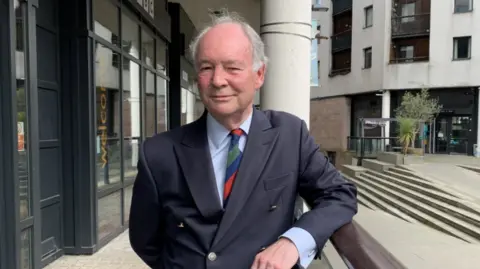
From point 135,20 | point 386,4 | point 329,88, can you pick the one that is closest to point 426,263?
point 135,20

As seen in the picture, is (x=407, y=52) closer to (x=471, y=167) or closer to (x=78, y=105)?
(x=471, y=167)

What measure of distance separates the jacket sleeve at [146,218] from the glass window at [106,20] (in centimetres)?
377

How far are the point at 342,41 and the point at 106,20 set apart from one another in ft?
96.1

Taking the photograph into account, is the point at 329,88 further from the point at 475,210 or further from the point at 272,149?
the point at 272,149

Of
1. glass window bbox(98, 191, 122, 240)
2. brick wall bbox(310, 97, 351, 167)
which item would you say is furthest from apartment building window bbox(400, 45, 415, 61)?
glass window bbox(98, 191, 122, 240)

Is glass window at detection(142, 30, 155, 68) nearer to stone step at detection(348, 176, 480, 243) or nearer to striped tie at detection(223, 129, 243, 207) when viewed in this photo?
striped tie at detection(223, 129, 243, 207)

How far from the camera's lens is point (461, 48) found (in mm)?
26625

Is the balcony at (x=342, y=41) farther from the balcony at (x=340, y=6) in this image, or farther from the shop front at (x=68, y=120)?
the shop front at (x=68, y=120)

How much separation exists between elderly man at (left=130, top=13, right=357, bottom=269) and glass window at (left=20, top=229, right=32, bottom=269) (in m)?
2.00

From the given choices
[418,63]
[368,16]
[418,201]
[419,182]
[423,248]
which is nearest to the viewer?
[423,248]

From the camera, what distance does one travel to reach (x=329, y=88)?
1324 inches

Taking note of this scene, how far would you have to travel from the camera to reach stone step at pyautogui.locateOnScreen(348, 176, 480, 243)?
10.2 m

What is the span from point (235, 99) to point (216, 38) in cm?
20

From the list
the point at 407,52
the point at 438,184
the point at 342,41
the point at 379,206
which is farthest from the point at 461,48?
the point at 379,206
